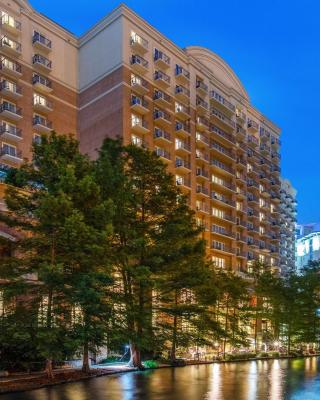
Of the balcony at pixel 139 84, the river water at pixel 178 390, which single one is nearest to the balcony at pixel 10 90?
the balcony at pixel 139 84

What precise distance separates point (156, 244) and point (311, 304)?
40.9 m

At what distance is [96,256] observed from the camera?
87.3 feet

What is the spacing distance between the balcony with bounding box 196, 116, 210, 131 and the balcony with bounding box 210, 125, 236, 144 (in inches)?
76.1

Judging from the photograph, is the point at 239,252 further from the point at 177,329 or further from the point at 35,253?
the point at 35,253

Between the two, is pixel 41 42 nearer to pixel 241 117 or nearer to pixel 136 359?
pixel 241 117

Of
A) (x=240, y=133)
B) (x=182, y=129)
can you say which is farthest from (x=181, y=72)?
(x=240, y=133)

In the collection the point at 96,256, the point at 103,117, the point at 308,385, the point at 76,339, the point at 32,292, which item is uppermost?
the point at 103,117

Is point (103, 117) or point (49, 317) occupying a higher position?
point (103, 117)

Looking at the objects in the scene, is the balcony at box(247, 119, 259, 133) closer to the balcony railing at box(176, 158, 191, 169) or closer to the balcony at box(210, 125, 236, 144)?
the balcony at box(210, 125, 236, 144)

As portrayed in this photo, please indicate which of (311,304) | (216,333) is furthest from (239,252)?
(216,333)

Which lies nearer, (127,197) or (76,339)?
(76,339)

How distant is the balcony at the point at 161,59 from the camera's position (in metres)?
70.2

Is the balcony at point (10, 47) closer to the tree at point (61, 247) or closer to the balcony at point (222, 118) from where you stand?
the balcony at point (222, 118)

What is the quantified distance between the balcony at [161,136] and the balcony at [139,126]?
7.17ft
